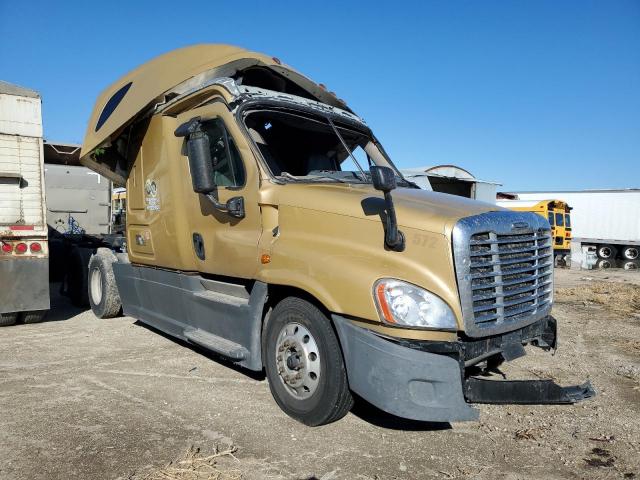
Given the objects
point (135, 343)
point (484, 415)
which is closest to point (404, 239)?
point (484, 415)

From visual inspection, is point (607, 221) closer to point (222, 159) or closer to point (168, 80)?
point (168, 80)

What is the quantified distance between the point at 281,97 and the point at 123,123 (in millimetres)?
2117

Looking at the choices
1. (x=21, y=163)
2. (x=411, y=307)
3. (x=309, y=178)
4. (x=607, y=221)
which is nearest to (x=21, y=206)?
(x=21, y=163)

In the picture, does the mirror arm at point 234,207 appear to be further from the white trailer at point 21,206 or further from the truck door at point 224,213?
the white trailer at point 21,206

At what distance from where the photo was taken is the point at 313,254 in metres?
3.80

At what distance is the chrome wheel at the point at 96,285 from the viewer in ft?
26.2

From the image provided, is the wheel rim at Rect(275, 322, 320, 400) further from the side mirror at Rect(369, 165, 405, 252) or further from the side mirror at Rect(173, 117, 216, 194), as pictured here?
the side mirror at Rect(173, 117, 216, 194)

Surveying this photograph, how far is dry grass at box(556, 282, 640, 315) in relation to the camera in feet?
33.1

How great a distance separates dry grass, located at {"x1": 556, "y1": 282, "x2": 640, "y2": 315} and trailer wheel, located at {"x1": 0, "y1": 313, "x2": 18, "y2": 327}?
10.2 m

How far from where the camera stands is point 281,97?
5.01 metres

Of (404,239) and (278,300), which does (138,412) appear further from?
(404,239)

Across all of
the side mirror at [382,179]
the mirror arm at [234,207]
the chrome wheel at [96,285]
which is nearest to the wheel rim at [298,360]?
the mirror arm at [234,207]

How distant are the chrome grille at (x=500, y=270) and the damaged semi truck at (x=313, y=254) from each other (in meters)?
0.01

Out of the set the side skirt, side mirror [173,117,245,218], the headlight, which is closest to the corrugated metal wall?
the side skirt
